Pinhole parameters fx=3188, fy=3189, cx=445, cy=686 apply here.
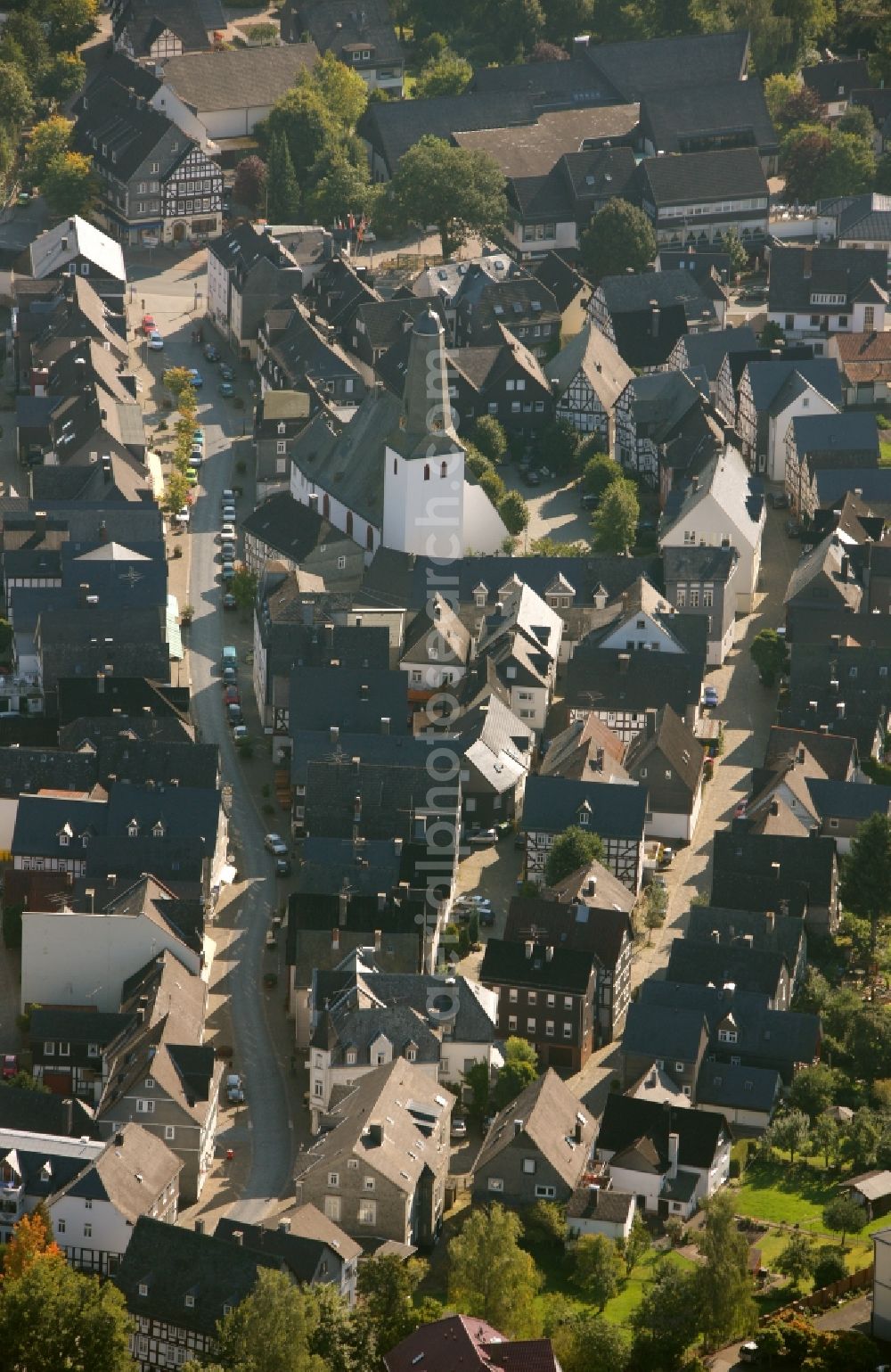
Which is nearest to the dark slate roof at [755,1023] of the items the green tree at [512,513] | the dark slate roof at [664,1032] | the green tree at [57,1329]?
the dark slate roof at [664,1032]

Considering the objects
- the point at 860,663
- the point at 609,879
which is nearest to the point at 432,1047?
the point at 609,879

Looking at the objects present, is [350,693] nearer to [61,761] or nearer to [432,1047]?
[61,761]

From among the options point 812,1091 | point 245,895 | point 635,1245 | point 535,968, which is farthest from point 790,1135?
point 245,895

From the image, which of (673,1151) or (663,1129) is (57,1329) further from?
(663,1129)

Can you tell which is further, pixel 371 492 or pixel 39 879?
pixel 371 492

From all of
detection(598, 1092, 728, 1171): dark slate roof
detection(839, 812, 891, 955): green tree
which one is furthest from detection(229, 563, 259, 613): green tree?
detection(598, 1092, 728, 1171): dark slate roof
